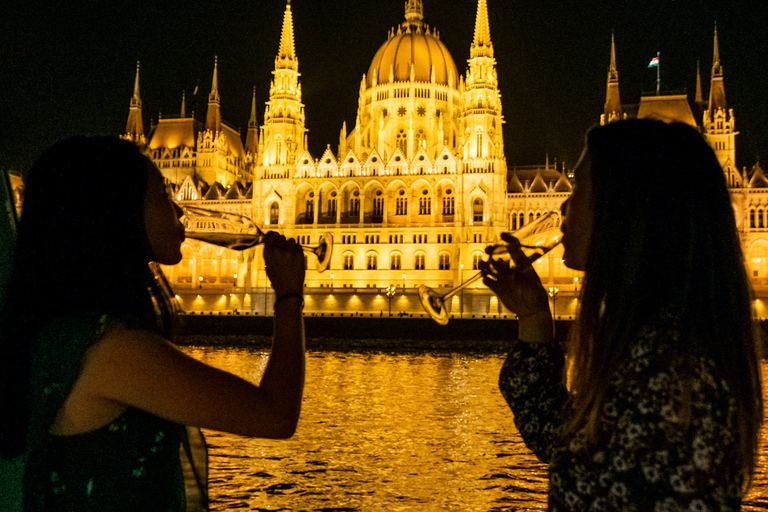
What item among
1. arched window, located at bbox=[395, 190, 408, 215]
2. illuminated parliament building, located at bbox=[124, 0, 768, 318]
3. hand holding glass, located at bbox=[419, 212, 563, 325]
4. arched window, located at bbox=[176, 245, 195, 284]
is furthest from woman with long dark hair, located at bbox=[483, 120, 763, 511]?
arched window, located at bbox=[176, 245, 195, 284]

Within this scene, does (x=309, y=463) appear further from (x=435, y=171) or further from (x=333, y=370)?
(x=435, y=171)

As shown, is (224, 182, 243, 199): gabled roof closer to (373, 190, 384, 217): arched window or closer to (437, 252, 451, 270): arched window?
(373, 190, 384, 217): arched window

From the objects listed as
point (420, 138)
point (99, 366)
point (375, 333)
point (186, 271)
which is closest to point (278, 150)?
point (420, 138)

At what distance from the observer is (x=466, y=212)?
45.0 meters

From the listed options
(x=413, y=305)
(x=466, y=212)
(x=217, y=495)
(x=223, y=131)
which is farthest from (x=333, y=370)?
(x=223, y=131)

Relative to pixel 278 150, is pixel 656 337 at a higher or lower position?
lower

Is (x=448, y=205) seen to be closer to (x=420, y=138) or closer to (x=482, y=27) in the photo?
(x=420, y=138)

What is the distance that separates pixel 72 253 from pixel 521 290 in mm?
1111

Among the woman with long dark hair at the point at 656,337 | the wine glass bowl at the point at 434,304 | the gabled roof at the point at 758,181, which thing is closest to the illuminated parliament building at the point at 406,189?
the gabled roof at the point at 758,181

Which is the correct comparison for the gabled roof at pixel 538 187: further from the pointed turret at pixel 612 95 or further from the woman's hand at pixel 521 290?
the woman's hand at pixel 521 290

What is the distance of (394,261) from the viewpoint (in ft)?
151

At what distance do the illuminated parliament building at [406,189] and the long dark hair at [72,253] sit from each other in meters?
38.3

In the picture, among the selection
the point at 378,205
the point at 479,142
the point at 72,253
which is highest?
the point at 479,142

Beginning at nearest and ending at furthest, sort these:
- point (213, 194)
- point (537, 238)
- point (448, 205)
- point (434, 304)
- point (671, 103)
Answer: point (537, 238) < point (434, 304) < point (448, 205) < point (671, 103) < point (213, 194)
